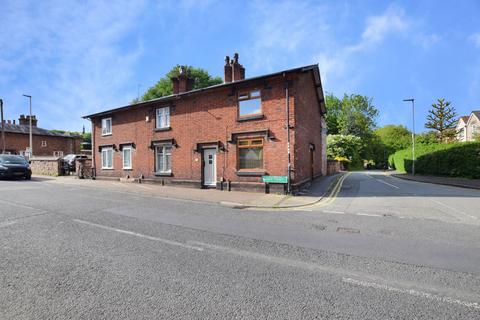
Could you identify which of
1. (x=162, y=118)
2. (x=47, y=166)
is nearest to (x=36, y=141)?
(x=47, y=166)

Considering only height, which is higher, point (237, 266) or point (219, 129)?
point (219, 129)

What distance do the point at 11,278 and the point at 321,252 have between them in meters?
4.99

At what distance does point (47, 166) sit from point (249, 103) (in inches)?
885

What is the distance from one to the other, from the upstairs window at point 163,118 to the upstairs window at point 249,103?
570cm

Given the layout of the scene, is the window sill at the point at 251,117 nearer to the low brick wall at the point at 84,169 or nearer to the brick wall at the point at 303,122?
the brick wall at the point at 303,122

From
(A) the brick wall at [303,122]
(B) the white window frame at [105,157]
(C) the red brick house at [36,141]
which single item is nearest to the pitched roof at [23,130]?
(C) the red brick house at [36,141]

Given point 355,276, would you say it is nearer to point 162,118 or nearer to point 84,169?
point 162,118

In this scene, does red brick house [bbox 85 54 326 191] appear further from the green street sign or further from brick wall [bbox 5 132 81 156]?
brick wall [bbox 5 132 81 156]

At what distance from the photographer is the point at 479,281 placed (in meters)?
3.53

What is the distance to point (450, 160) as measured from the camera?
65.0 ft

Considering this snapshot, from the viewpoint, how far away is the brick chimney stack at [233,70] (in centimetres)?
1510

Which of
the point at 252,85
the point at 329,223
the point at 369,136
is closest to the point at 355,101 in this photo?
the point at 369,136

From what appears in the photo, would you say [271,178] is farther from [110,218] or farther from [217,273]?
[217,273]

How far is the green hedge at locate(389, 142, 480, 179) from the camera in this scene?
1798cm
